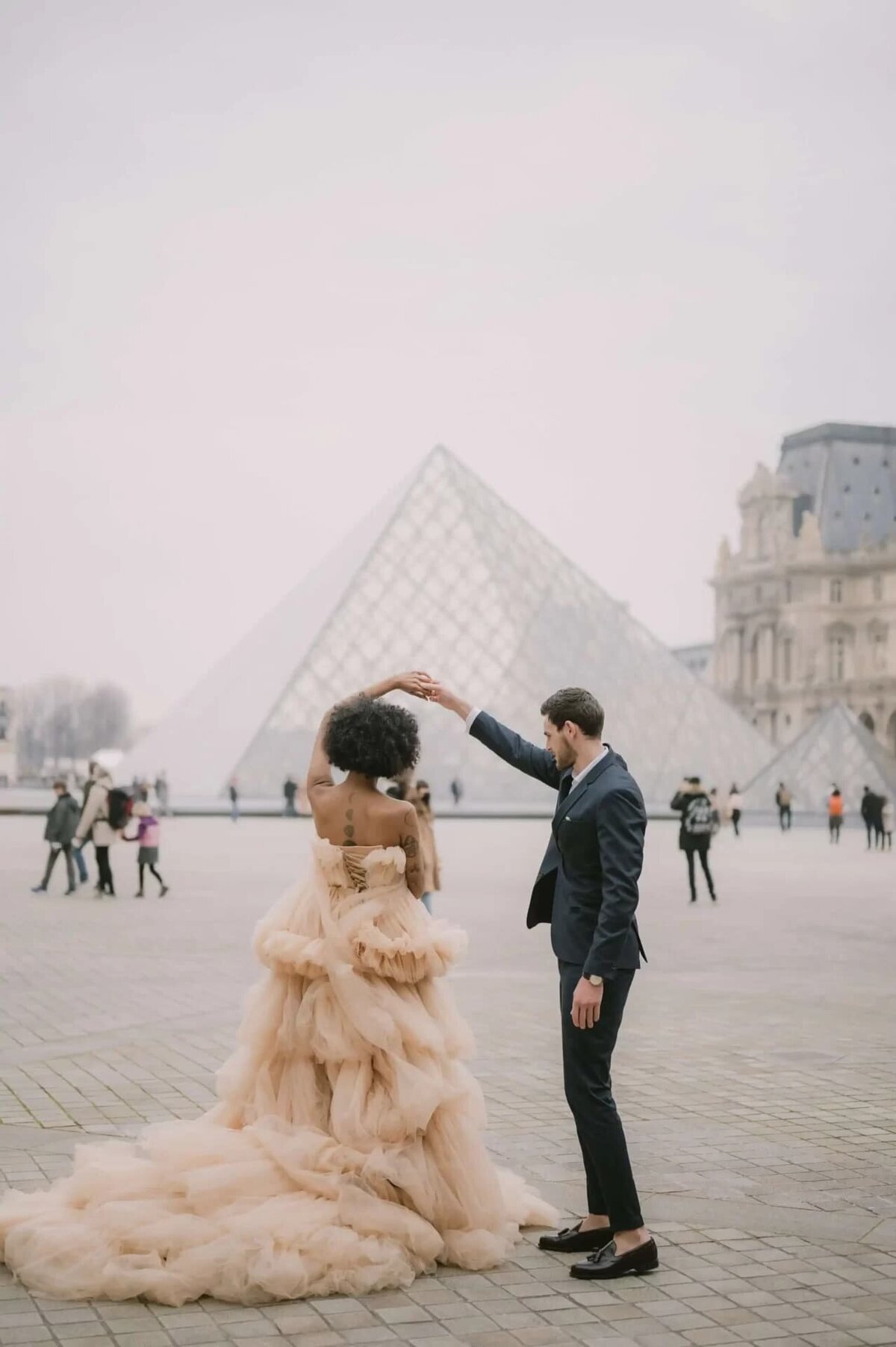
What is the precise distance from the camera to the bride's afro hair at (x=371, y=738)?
4207mm

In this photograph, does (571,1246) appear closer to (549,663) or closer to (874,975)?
(874,975)

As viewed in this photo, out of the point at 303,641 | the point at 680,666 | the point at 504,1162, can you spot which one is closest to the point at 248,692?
the point at 303,641

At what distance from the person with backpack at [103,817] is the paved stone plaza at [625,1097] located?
0.66 metres

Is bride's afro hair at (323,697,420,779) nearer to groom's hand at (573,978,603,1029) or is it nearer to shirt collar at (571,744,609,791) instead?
shirt collar at (571,744,609,791)

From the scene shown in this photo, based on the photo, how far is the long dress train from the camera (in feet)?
12.6

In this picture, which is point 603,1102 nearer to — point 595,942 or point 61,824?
point 595,942

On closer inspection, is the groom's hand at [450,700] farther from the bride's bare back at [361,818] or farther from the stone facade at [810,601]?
the stone facade at [810,601]

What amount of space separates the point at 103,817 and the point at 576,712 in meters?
11.2

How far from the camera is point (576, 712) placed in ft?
13.9

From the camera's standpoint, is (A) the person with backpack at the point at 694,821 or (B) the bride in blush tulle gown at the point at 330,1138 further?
(A) the person with backpack at the point at 694,821

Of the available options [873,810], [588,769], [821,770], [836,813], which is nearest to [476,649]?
[821,770]

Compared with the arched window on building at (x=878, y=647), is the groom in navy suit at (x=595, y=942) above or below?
below

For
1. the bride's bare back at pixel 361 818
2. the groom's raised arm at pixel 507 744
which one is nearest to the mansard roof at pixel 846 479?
the groom's raised arm at pixel 507 744

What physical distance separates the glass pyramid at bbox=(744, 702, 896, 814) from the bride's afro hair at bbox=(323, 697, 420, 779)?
39.3 m
